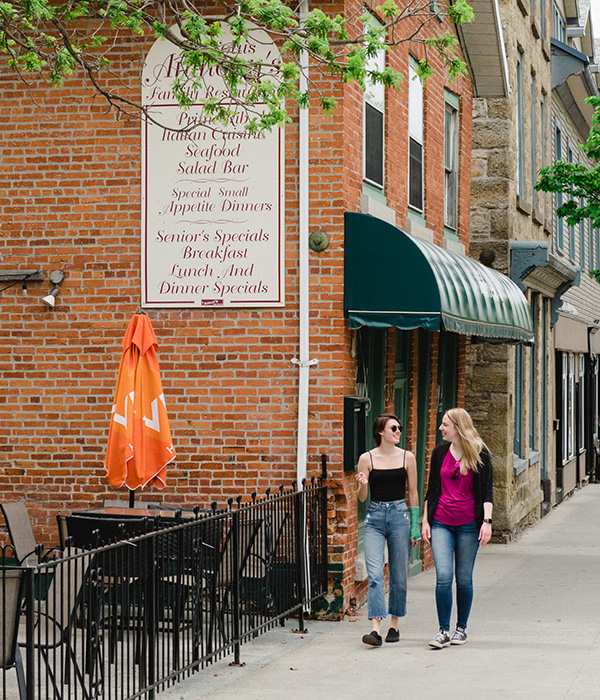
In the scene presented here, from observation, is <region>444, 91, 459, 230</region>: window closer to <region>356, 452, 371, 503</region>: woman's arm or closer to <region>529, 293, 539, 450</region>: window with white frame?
<region>529, 293, 539, 450</region>: window with white frame

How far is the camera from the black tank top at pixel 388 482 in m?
9.52

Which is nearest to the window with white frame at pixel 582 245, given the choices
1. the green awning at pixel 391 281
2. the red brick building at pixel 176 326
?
the red brick building at pixel 176 326

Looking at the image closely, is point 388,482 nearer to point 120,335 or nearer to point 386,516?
point 386,516

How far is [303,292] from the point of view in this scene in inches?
416

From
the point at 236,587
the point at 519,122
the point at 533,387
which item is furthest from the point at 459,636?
the point at 519,122

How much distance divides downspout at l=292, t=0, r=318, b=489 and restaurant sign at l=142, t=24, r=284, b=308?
7.8 inches

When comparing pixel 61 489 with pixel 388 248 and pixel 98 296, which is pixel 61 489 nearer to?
pixel 98 296

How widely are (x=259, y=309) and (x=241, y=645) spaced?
2957mm

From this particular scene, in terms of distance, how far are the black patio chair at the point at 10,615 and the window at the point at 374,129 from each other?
20.5ft

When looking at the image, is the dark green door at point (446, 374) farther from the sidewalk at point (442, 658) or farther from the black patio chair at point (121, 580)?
the black patio chair at point (121, 580)

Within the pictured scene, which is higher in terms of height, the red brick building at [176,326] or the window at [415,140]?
the window at [415,140]

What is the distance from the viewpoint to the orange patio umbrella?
9789 mm

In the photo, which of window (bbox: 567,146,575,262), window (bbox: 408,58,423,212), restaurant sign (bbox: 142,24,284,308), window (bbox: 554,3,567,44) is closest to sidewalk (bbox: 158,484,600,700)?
restaurant sign (bbox: 142,24,284,308)

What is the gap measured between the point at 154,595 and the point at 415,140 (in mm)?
7634
